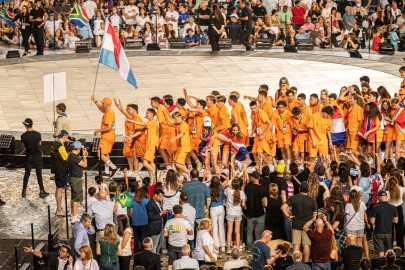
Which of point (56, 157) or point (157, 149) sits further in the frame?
point (157, 149)

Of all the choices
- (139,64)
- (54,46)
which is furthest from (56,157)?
(54,46)

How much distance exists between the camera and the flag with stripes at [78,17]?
4041 cm

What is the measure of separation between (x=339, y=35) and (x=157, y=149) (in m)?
16.6

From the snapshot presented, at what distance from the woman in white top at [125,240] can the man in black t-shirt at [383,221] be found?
4.37 meters

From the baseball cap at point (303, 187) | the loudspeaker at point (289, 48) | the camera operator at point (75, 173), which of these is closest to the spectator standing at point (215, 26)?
the loudspeaker at point (289, 48)

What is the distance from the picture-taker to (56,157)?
22.5 m

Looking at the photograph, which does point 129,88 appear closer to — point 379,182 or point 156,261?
point 379,182

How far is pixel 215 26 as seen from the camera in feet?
127

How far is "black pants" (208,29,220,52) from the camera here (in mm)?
38812

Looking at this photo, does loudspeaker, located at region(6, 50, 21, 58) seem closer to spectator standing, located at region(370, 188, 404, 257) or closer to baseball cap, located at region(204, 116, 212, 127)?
baseball cap, located at region(204, 116, 212, 127)

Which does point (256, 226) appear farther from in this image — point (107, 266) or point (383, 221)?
point (107, 266)

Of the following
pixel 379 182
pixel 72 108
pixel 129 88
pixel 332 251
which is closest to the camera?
pixel 332 251

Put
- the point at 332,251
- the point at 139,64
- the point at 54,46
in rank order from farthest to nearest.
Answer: the point at 54,46, the point at 139,64, the point at 332,251

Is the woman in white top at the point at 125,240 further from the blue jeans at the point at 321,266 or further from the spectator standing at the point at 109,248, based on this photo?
the blue jeans at the point at 321,266
